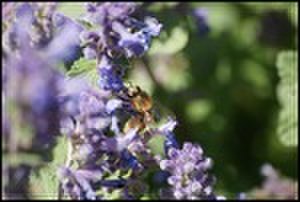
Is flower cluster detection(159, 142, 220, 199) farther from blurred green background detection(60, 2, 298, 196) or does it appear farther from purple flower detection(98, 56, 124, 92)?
blurred green background detection(60, 2, 298, 196)

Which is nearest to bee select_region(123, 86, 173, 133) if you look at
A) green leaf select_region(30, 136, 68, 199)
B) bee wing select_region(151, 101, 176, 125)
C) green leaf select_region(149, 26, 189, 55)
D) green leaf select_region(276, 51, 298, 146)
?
bee wing select_region(151, 101, 176, 125)

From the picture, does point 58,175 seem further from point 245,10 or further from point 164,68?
point 245,10

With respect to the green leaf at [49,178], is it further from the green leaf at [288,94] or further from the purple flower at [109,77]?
the green leaf at [288,94]

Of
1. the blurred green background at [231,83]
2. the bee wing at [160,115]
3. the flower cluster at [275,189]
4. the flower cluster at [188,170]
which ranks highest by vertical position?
the bee wing at [160,115]

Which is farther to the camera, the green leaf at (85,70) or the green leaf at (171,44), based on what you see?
the green leaf at (171,44)

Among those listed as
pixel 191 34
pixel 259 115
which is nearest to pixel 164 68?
pixel 191 34

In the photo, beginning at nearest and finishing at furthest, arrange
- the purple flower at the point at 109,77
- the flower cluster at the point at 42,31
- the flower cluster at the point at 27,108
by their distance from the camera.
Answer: the flower cluster at the point at 27,108 → the purple flower at the point at 109,77 → the flower cluster at the point at 42,31

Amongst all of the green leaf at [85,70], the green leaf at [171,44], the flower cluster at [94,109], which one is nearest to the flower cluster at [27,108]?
the flower cluster at [94,109]
